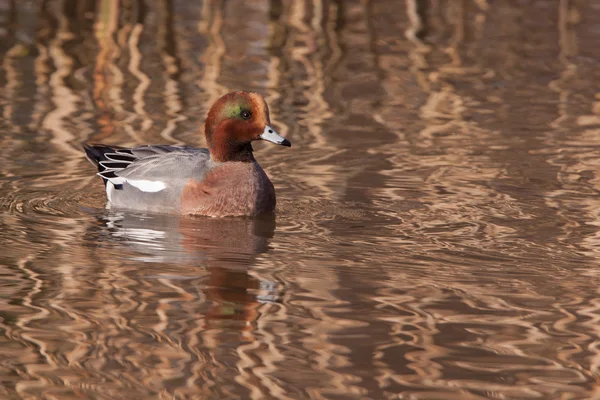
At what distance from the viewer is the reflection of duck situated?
6656 millimetres

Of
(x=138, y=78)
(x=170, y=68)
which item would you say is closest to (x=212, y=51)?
(x=170, y=68)

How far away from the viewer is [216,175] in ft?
28.2

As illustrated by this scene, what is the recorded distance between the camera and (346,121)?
1149cm

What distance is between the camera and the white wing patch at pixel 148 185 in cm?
865

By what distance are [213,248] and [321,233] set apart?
0.71m

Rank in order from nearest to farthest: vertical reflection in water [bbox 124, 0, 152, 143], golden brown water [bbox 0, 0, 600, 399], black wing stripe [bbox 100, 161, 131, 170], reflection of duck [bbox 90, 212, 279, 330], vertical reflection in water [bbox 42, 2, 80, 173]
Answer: golden brown water [bbox 0, 0, 600, 399] < reflection of duck [bbox 90, 212, 279, 330] < black wing stripe [bbox 100, 161, 131, 170] < vertical reflection in water [bbox 42, 2, 80, 173] < vertical reflection in water [bbox 124, 0, 152, 143]

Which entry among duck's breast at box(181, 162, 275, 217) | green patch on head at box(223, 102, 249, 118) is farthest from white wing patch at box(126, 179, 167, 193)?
green patch on head at box(223, 102, 249, 118)

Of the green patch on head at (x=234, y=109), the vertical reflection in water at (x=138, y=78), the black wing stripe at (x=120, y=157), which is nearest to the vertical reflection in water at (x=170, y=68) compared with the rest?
the vertical reflection in water at (x=138, y=78)

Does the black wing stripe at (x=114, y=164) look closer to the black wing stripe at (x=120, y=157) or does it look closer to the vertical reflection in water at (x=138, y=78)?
the black wing stripe at (x=120, y=157)

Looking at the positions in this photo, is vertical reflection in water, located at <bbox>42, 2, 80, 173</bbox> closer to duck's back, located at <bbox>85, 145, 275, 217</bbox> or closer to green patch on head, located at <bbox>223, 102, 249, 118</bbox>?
duck's back, located at <bbox>85, 145, 275, 217</bbox>

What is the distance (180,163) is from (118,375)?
3.41 meters

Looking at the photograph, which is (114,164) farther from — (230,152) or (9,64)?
(9,64)

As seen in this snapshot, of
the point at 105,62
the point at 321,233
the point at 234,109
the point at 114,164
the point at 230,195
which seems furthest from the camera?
the point at 105,62

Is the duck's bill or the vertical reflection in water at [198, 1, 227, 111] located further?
the vertical reflection in water at [198, 1, 227, 111]
